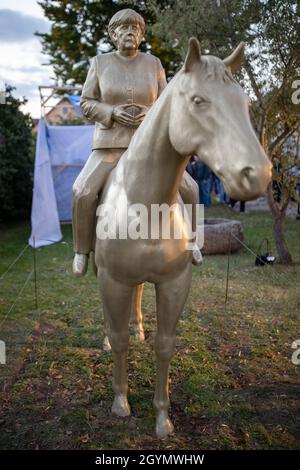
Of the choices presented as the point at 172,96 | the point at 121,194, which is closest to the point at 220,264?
the point at 121,194

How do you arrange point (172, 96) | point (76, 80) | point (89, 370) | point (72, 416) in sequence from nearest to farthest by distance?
point (172, 96) → point (72, 416) → point (89, 370) → point (76, 80)

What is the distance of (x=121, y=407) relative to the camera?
3.06 meters

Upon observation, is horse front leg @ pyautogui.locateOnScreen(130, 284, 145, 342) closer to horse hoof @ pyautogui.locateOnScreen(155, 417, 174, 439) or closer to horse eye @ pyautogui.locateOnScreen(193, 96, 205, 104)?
horse hoof @ pyautogui.locateOnScreen(155, 417, 174, 439)

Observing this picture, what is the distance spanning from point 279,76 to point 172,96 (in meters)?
5.45

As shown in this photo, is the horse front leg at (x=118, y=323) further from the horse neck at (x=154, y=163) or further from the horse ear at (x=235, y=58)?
the horse ear at (x=235, y=58)

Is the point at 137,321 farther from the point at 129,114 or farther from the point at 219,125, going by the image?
the point at 219,125

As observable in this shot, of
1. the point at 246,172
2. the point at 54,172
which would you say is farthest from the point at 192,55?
the point at 54,172

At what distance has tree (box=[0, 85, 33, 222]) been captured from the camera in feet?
36.9

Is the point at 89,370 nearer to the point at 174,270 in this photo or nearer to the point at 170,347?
the point at 170,347

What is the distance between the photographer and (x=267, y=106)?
6.54 m

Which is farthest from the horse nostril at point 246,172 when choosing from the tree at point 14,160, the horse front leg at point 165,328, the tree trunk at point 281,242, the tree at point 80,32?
the tree at point 80,32

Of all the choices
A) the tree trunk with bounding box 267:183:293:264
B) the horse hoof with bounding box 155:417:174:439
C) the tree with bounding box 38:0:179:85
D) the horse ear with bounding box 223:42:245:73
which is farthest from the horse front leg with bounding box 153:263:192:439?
the tree with bounding box 38:0:179:85

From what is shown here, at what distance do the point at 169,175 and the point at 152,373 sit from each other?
7.32 feet

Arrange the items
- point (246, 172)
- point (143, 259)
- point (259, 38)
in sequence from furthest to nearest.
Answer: point (259, 38), point (143, 259), point (246, 172)
